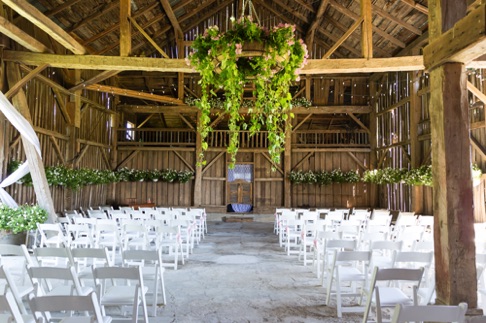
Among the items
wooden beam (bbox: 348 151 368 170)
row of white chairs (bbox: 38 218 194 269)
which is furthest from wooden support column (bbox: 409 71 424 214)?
row of white chairs (bbox: 38 218 194 269)

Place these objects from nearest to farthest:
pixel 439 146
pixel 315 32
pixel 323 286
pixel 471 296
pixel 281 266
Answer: pixel 471 296, pixel 439 146, pixel 323 286, pixel 281 266, pixel 315 32

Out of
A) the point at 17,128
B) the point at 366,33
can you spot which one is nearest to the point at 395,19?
the point at 366,33

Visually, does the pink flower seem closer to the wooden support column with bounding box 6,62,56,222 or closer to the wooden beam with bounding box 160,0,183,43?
the wooden support column with bounding box 6,62,56,222

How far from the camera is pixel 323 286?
6.01 meters

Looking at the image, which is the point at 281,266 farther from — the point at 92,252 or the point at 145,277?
the point at 92,252

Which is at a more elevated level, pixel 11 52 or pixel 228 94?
pixel 11 52

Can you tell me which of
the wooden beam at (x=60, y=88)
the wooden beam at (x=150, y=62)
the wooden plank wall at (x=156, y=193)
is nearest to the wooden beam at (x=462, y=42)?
the wooden beam at (x=150, y=62)

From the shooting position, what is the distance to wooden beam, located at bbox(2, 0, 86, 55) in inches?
260

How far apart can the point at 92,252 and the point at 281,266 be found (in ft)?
13.7

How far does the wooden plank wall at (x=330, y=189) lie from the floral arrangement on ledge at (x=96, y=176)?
5039 millimetres

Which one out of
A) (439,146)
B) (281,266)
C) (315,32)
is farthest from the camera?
(315,32)

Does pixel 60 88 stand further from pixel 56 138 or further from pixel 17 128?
pixel 17 128

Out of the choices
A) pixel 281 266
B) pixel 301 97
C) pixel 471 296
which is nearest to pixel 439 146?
pixel 471 296

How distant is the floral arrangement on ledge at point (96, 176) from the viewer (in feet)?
36.0
